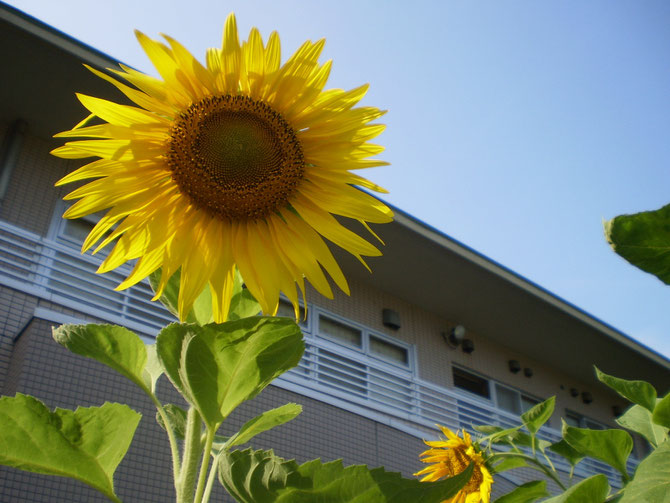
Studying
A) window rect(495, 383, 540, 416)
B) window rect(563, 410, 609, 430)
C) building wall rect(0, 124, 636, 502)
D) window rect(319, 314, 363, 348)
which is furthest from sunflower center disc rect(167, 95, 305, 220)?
window rect(563, 410, 609, 430)

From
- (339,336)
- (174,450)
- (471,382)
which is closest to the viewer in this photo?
(174,450)

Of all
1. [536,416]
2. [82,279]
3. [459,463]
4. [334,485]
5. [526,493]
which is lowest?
[334,485]

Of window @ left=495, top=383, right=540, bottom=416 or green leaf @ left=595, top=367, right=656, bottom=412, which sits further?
window @ left=495, top=383, right=540, bottom=416

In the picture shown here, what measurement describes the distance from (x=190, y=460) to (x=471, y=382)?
11997 mm

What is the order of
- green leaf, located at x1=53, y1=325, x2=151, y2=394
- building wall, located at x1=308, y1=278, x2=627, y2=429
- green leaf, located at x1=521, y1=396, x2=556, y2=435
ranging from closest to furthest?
green leaf, located at x1=53, y1=325, x2=151, y2=394
green leaf, located at x1=521, y1=396, x2=556, y2=435
building wall, located at x1=308, y1=278, x2=627, y2=429

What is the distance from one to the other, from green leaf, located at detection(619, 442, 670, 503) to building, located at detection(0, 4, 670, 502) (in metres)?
4.97

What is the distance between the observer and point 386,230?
9.46m

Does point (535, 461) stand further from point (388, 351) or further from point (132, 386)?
point (388, 351)

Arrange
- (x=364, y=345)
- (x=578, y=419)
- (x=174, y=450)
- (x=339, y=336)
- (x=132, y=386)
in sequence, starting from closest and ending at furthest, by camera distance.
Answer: (x=174, y=450) < (x=132, y=386) < (x=339, y=336) < (x=364, y=345) < (x=578, y=419)

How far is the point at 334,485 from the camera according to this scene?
883mm

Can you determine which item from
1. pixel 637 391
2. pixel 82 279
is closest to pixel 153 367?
pixel 637 391

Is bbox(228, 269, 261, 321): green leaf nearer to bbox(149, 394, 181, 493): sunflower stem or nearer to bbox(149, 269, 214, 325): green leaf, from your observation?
bbox(149, 269, 214, 325): green leaf

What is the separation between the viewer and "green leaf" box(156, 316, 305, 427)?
894 millimetres

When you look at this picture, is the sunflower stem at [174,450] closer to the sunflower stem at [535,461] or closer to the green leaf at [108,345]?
the green leaf at [108,345]
